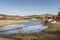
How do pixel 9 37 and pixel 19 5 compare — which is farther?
pixel 19 5

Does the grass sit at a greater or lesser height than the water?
lesser

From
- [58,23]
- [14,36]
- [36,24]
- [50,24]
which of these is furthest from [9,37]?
[58,23]

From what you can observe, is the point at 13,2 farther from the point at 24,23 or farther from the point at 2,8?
the point at 24,23

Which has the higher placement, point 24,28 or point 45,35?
point 24,28

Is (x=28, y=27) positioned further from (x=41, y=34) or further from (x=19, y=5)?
(x=19, y=5)

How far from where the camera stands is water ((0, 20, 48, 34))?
195cm

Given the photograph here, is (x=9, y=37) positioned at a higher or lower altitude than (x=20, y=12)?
lower

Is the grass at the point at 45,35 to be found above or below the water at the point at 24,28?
below

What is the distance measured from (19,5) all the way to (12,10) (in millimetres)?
142

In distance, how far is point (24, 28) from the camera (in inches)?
78.2

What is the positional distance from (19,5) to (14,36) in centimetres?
52

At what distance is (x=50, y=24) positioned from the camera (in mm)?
2049

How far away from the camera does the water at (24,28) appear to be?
1952mm

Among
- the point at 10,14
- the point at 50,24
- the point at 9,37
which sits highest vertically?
the point at 10,14
